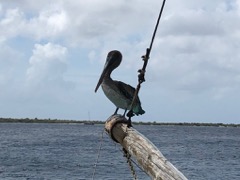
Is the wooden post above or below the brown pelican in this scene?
below

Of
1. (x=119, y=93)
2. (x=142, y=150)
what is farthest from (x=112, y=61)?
(x=142, y=150)

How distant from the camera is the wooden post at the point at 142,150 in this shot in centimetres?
550

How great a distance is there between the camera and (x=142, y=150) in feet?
20.0

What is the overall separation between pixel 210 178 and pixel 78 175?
1052 cm

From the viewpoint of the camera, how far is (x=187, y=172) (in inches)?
1874

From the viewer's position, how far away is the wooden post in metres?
5.50

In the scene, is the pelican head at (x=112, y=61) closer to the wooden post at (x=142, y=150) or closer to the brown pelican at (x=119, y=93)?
the brown pelican at (x=119, y=93)

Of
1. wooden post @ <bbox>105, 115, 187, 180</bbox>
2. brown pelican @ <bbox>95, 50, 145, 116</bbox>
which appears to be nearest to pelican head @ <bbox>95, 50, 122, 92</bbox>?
brown pelican @ <bbox>95, 50, 145, 116</bbox>

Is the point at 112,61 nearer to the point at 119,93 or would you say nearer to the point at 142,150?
the point at 119,93

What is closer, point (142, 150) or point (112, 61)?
point (142, 150)

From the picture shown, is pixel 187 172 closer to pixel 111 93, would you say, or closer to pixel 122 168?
pixel 122 168

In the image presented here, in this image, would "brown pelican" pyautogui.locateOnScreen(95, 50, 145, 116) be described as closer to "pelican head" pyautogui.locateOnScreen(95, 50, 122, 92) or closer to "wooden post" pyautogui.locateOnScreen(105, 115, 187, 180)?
"pelican head" pyautogui.locateOnScreen(95, 50, 122, 92)

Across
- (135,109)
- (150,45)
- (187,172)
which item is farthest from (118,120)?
(187,172)

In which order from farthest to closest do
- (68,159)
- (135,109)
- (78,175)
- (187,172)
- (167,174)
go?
(68,159) < (187,172) < (78,175) < (135,109) < (167,174)
